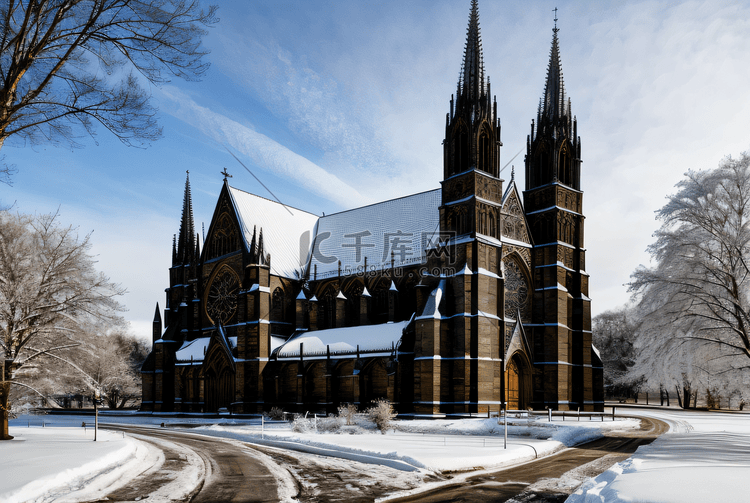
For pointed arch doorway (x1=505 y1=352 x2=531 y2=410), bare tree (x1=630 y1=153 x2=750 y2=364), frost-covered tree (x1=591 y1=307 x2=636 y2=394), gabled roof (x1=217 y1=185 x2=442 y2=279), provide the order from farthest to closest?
frost-covered tree (x1=591 y1=307 x2=636 y2=394), gabled roof (x1=217 y1=185 x2=442 y2=279), pointed arch doorway (x1=505 y1=352 x2=531 y2=410), bare tree (x1=630 y1=153 x2=750 y2=364)

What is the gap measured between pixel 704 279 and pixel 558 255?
19839 millimetres

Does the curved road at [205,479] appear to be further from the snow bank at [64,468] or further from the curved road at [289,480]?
the snow bank at [64,468]

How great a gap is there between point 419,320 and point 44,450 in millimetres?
21092

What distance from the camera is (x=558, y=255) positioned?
40406 mm

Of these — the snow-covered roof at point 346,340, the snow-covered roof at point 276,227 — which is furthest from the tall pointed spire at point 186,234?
the snow-covered roof at point 346,340

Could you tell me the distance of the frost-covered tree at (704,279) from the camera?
803 inches

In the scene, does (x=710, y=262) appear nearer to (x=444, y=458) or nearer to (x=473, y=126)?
(x=444, y=458)

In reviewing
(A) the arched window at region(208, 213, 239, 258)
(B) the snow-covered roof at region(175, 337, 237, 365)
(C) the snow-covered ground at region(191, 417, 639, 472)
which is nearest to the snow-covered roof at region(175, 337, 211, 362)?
(B) the snow-covered roof at region(175, 337, 237, 365)

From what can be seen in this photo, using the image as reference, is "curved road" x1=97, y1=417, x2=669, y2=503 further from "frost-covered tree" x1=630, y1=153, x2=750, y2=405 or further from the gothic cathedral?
the gothic cathedral

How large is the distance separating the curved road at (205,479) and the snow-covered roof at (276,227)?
26.8m

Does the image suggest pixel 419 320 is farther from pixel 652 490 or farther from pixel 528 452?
pixel 652 490

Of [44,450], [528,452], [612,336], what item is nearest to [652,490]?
[528,452]

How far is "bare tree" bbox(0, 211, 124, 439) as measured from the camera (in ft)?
73.0

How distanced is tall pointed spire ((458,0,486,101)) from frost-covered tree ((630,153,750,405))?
18.9 metres
